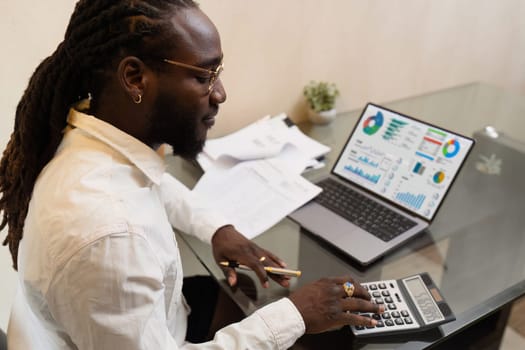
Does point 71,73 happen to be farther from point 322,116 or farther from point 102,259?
point 322,116

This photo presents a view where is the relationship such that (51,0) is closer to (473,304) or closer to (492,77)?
(473,304)

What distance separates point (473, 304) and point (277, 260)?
1.24 feet

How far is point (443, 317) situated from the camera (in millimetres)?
802

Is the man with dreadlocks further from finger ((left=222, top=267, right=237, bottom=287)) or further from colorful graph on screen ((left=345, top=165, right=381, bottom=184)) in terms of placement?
colorful graph on screen ((left=345, top=165, right=381, bottom=184))

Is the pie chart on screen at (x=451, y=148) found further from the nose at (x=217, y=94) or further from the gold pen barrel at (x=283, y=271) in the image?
the nose at (x=217, y=94)

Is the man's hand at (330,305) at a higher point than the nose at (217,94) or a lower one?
lower

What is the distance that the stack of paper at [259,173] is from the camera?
110 centimetres

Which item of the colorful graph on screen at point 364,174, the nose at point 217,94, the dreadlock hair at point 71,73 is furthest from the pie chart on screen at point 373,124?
the dreadlock hair at point 71,73


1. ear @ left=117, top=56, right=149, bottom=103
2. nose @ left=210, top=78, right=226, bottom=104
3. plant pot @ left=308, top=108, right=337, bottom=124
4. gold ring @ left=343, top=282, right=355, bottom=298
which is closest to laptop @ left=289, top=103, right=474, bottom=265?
gold ring @ left=343, top=282, right=355, bottom=298

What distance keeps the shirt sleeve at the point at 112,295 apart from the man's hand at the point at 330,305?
0.25m

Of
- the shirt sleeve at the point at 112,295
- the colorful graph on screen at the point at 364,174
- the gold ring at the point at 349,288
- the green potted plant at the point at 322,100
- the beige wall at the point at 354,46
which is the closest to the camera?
the shirt sleeve at the point at 112,295

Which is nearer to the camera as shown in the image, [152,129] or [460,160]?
[152,129]

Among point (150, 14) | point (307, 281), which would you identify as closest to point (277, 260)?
point (307, 281)

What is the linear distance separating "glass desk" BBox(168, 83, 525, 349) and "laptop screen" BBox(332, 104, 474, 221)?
0.08 metres
